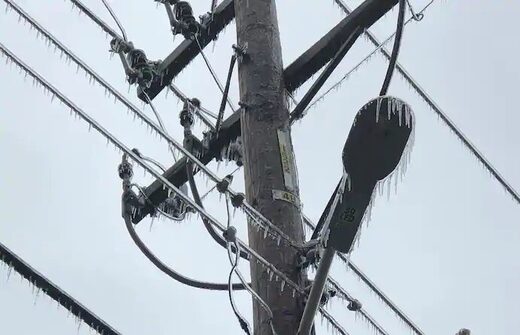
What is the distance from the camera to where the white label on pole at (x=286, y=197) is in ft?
16.2

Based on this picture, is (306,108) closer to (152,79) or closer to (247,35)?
(247,35)

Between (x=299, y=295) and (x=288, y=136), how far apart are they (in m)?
1.02

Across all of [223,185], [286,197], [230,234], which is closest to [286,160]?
[286,197]

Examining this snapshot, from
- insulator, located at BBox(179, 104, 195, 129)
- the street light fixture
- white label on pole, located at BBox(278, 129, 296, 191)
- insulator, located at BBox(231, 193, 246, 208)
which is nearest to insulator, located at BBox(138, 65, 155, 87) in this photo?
insulator, located at BBox(179, 104, 195, 129)

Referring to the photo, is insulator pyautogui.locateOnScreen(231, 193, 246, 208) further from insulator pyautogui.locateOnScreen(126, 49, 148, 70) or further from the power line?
insulator pyautogui.locateOnScreen(126, 49, 148, 70)

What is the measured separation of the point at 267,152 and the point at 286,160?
0.34 feet

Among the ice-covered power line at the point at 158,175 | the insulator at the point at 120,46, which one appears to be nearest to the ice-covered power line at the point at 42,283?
the ice-covered power line at the point at 158,175

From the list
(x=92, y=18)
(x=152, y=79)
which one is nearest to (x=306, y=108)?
(x=152, y=79)

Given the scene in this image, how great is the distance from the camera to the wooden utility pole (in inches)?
180

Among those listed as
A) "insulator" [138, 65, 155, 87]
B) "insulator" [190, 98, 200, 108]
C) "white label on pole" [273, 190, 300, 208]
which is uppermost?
"insulator" [138, 65, 155, 87]

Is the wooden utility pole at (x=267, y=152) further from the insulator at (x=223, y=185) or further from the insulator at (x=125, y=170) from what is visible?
the insulator at (x=125, y=170)

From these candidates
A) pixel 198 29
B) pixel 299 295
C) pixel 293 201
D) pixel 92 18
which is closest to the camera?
pixel 299 295

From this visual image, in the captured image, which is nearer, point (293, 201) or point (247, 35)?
point (293, 201)

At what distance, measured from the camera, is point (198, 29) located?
668 cm
